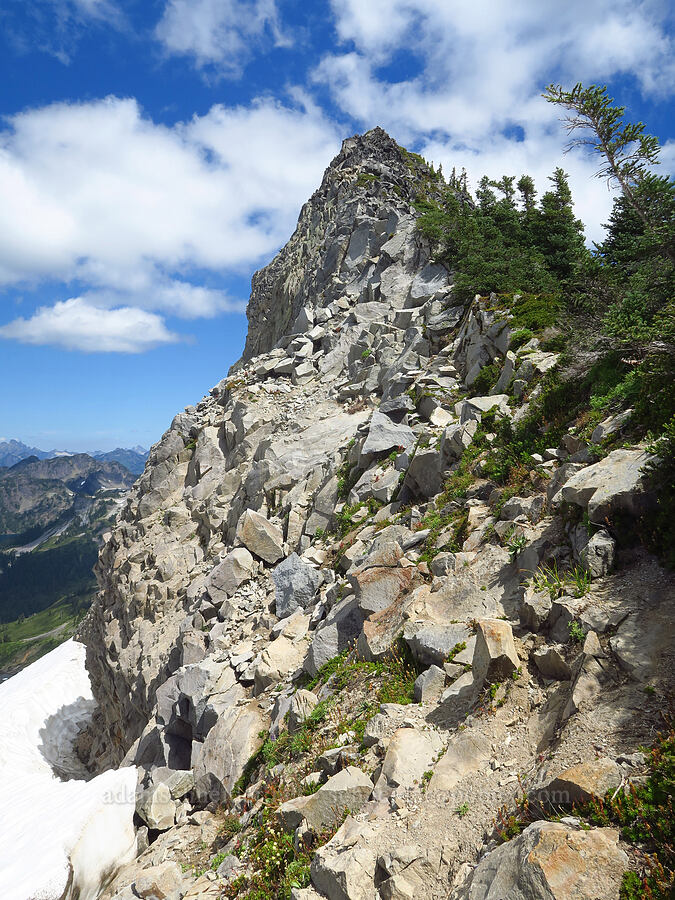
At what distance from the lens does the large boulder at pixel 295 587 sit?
51.1 feet

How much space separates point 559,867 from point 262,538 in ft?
54.6

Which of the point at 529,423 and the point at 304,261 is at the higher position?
the point at 304,261

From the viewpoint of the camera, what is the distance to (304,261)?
162 ft

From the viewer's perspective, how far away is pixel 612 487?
26.7 feet

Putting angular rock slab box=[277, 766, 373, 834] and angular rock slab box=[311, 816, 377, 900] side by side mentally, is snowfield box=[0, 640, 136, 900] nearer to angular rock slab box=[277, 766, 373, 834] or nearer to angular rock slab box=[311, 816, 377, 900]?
angular rock slab box=[277, 766, 373, 834]

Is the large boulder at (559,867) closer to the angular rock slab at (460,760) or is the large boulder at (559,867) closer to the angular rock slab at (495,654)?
the angular rock slab at (460,760)

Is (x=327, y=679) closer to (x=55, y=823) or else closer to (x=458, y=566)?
(x=458, y=566)

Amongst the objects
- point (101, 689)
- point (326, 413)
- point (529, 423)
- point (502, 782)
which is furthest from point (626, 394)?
point (101, 689)

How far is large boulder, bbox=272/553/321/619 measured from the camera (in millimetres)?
15586

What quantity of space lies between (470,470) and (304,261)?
41.9 metres

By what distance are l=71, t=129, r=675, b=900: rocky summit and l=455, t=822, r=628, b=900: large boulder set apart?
0.02 metres

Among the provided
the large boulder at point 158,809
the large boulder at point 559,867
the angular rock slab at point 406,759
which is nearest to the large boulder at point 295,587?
the large boulder at point 158,809

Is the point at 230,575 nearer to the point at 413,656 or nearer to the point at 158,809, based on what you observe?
the point at 158,809

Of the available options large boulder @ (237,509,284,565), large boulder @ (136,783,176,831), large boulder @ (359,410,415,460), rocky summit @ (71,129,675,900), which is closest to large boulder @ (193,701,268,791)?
rocky summit @ (71,129,675,900)
